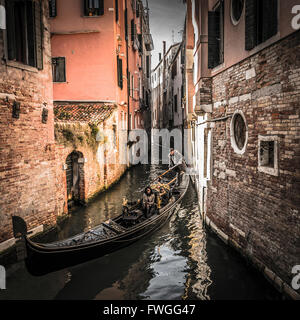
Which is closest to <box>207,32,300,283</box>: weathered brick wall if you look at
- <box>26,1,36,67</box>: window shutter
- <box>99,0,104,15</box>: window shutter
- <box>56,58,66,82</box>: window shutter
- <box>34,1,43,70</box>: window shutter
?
<box>34,1,43,70</box>: window shutter

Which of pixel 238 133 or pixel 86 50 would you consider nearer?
pixel 238 133

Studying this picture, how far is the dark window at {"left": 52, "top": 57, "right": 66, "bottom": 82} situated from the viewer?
13.4 m

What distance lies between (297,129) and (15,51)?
5741 mm

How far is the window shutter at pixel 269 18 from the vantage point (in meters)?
4.59

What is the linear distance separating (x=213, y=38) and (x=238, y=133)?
→ 8.71 feet

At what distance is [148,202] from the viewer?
7887mm

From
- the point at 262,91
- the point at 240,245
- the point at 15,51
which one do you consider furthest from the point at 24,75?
the point at 240,245

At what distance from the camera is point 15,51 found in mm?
6234

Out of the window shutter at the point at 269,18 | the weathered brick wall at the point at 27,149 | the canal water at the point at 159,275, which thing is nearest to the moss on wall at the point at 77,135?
the weathered brick wall at the point at 27,149

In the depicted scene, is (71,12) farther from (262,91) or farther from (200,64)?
(262,91)

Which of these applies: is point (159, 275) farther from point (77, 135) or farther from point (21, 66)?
point (77, 135)

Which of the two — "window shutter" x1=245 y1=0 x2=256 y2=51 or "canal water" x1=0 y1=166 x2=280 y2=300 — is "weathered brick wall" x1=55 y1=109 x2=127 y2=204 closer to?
"canal water" x1=0 y1=166 x2=280 y2=300

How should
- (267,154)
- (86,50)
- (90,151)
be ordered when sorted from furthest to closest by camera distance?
(86,50) < (90,151) < (267,154)

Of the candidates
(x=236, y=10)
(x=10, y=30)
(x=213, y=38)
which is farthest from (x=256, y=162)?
(x=10, y=30)
